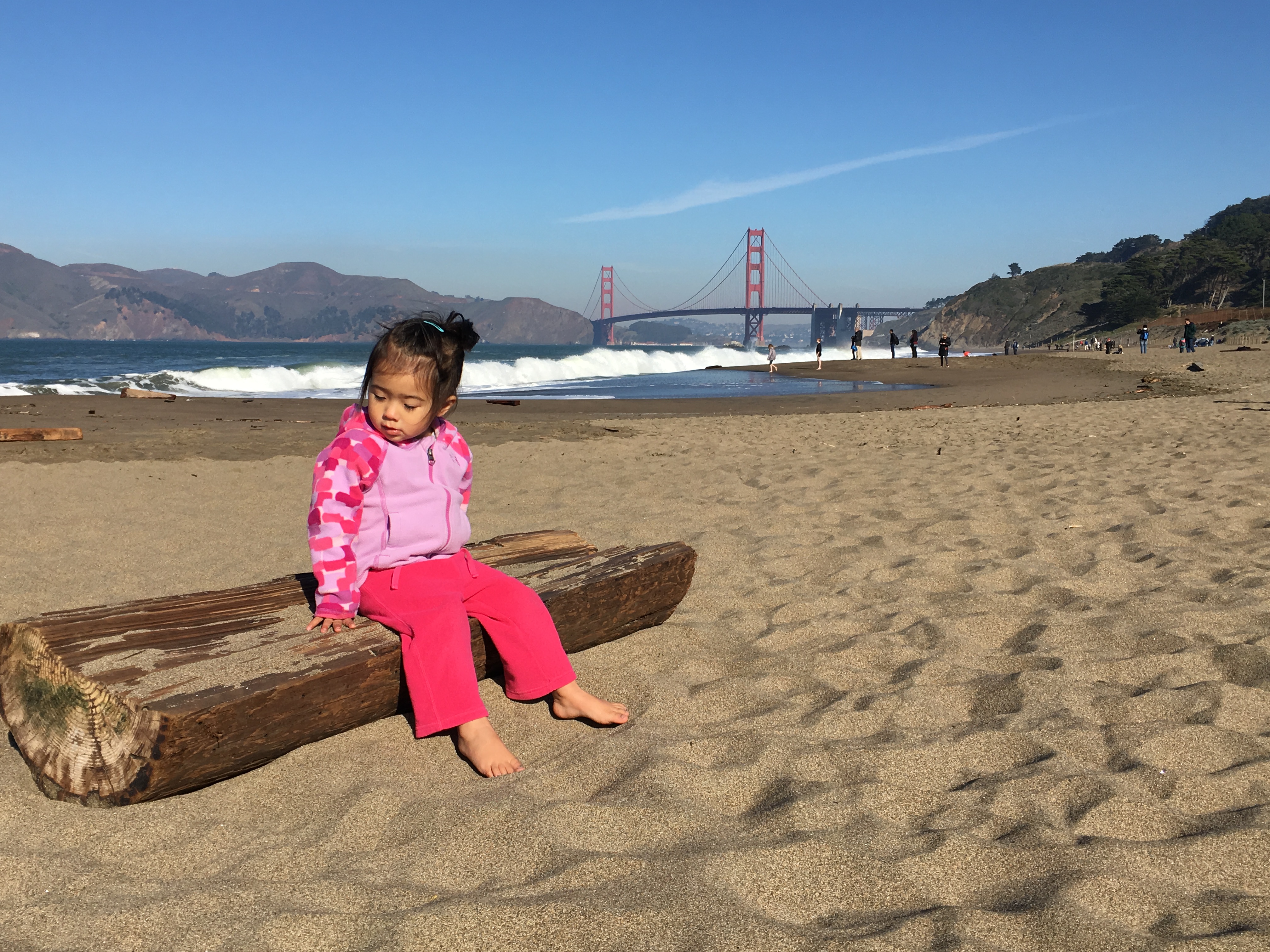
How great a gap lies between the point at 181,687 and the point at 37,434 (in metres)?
8.02

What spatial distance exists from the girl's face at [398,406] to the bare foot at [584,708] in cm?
Result: 89

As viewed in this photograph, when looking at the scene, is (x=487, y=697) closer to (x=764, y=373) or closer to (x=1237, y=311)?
(x=764, y=373)

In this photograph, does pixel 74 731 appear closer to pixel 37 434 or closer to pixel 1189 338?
pixel 37 434

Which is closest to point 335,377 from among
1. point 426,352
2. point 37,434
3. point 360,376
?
point 360,376

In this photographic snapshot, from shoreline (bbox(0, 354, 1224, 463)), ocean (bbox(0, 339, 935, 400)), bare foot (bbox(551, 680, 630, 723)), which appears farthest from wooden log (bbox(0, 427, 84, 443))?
ocean (bbox(0, 339, 935, 400))

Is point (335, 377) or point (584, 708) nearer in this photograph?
point (584, 708)

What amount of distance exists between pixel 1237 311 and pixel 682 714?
6855cm

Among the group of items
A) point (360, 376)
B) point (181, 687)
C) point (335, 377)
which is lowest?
point (181, 687)

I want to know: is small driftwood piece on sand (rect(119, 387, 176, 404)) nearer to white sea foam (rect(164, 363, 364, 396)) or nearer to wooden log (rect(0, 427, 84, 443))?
white sea foam (rect(164, 363, 364, 396))

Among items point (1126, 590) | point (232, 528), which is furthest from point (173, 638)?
point (1126, 590)

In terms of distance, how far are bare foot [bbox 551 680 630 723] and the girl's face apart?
89 centimetres

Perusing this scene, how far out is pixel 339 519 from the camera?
2434mm

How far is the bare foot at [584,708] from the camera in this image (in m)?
2.55

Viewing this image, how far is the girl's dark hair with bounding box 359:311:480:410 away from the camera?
250 cm
